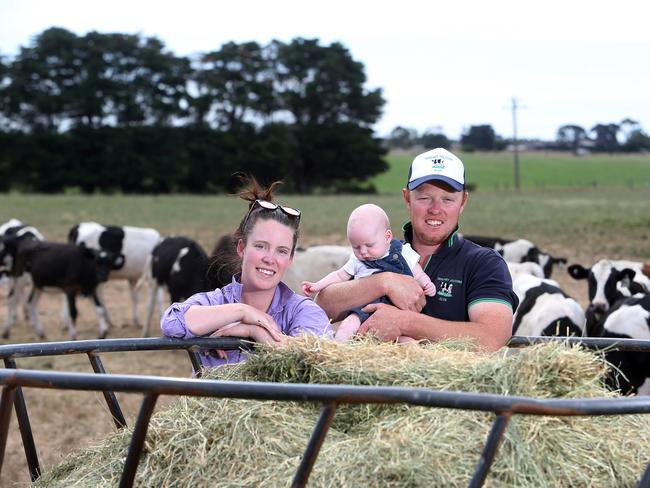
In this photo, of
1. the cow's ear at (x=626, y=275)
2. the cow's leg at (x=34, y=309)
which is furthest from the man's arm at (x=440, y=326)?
the cow's leg at (x=34, y=309)

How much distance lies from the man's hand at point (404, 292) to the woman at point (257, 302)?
320 mm

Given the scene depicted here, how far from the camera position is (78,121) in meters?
58.3

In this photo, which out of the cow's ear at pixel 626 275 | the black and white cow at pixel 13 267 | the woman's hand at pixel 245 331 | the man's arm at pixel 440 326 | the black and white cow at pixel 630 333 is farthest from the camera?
the black and white cow at pixel 13 267

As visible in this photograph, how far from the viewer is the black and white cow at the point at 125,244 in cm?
1580

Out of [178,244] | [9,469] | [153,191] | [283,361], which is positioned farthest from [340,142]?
[283,361]

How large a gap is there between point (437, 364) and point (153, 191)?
55.3 metres

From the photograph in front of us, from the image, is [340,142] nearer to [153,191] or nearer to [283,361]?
[153,191]

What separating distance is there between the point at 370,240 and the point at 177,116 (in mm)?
57656

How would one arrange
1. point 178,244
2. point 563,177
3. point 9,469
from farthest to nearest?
point 563,177
point 178,244
point 9,469

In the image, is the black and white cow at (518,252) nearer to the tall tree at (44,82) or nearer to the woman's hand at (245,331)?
the woman's hand at (245,331)

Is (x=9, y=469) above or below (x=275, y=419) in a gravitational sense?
below

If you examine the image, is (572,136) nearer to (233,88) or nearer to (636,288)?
(233,88)

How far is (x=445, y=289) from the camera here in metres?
3.70

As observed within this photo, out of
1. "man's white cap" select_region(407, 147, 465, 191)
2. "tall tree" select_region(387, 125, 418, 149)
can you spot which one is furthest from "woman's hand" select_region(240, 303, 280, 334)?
"tall tree" select_region(387, 125, 418, 149)
